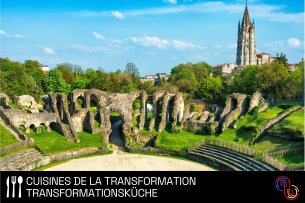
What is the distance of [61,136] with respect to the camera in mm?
41094

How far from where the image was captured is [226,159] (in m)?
33.6

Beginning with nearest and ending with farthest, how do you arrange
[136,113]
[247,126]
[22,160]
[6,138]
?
[22,160], [6,138], [247,126], [136,113]

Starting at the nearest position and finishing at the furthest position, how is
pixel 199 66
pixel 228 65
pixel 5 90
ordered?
pixel 5 90 → pixel 199 66 → pixel 228 65

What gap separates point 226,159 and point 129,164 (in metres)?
9.77

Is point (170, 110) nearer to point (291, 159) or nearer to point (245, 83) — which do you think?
point (245, 83)

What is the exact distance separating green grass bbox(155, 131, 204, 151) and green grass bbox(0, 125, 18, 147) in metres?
16.1

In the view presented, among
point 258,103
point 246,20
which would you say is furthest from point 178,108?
point 246,20

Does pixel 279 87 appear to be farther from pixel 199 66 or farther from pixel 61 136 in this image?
pixel 199 66

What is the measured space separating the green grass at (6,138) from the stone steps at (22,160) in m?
2.53

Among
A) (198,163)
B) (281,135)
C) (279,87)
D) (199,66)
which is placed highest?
(199,66)

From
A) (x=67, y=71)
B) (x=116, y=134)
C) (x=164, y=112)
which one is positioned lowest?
(x=116, y=134)

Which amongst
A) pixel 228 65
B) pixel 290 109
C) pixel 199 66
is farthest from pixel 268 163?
pixel 228 65

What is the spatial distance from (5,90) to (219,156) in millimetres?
43498

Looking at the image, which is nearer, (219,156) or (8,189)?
(8,189)
